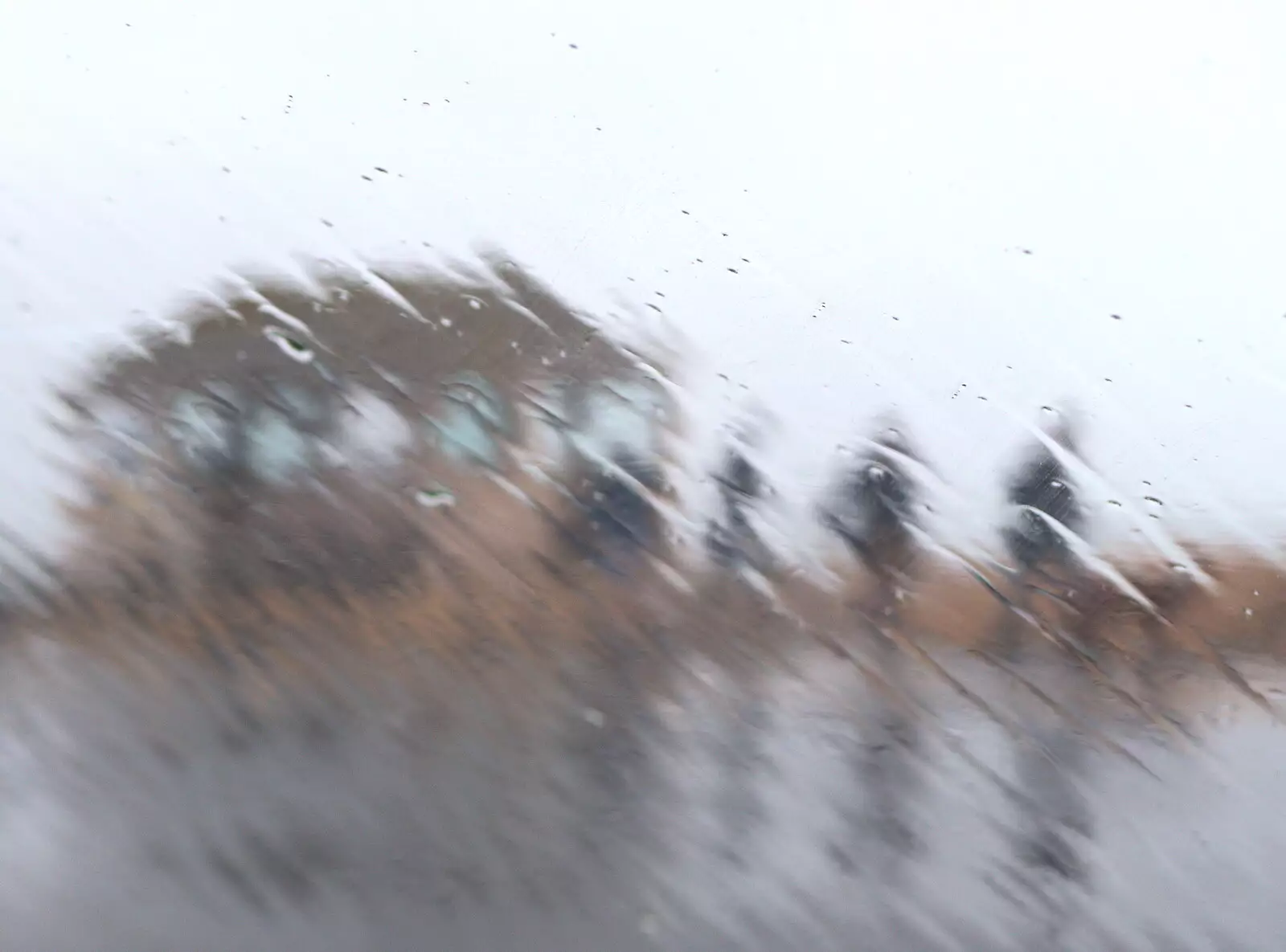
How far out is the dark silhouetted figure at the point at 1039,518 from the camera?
304cm

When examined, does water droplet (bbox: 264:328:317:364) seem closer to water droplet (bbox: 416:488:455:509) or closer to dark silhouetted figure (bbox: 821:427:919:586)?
water droplet (bbox: 416:488:455:509)

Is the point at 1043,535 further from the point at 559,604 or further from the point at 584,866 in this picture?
the point at 584,866

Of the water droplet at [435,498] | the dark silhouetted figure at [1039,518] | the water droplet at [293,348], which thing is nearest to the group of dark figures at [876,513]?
the dark silhouetted figure at [1039,518]

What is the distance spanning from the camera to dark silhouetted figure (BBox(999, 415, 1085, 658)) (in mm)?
3041

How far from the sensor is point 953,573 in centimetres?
307

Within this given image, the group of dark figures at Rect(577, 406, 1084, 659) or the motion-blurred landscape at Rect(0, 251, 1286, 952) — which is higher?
the group of dark figures at Rect(577, 406, 1084, 659)

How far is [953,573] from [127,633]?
2.11m

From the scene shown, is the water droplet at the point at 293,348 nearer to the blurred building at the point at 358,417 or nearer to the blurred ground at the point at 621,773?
the blurred building at the point at 358,417

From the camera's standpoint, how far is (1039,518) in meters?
3.05

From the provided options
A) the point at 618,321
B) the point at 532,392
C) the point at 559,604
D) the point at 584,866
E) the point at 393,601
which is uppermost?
the point at 618,321

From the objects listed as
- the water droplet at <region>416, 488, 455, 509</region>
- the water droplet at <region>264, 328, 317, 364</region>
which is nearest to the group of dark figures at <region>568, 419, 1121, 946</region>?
the water droplet at <region>416, 488, 455, 509</region>

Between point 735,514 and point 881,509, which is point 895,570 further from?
point 735,514

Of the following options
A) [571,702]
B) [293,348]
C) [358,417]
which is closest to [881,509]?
[571,702]

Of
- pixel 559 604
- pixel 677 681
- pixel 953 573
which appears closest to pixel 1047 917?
pixel 953 573
